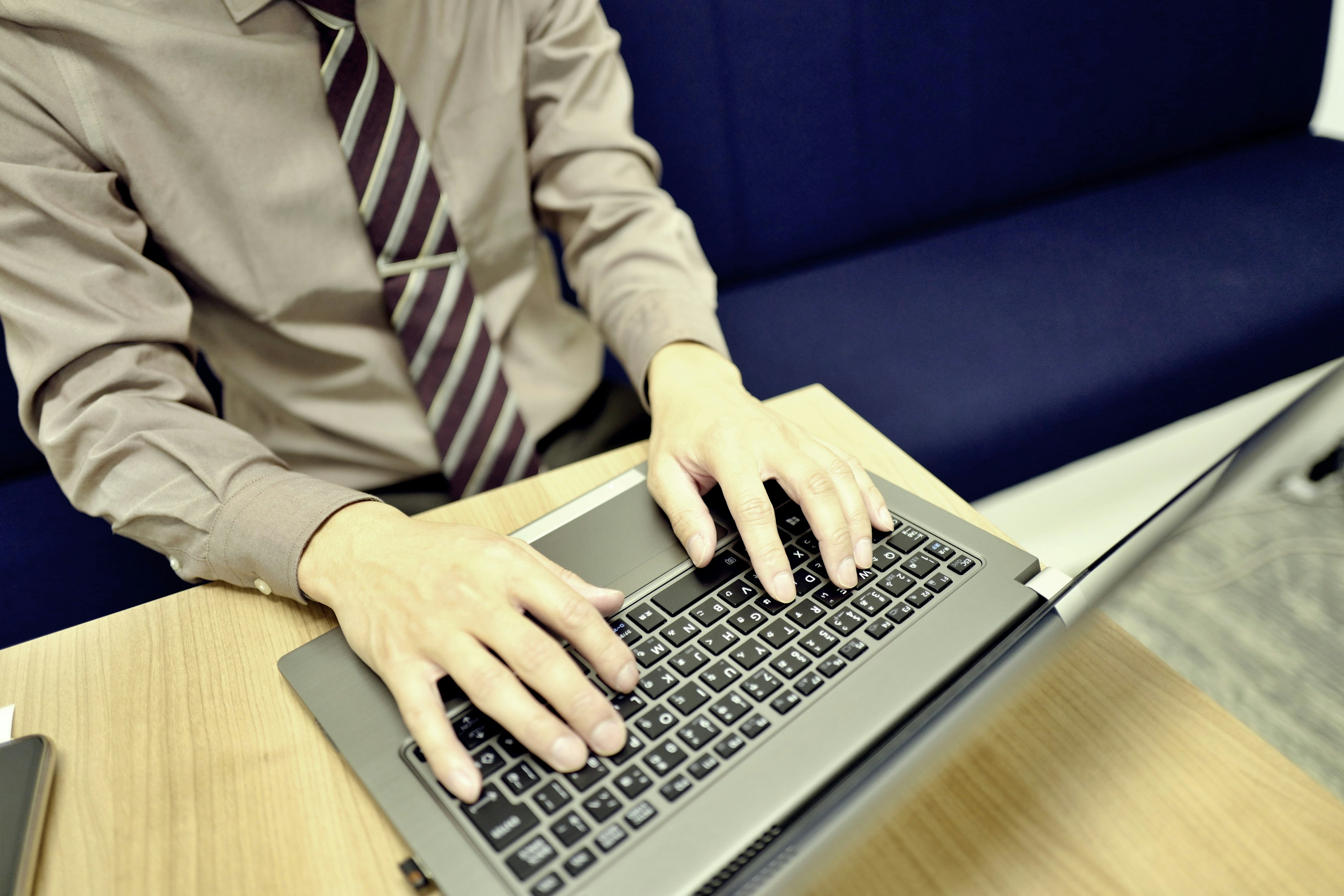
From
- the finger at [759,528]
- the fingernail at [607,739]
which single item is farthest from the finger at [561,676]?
the finger at [759,528]

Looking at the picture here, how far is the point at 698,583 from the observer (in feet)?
1.59

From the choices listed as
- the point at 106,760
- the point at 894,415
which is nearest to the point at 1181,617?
the point at 106,760

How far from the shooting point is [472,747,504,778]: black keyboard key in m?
0.39

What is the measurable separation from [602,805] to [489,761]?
0.07 meters

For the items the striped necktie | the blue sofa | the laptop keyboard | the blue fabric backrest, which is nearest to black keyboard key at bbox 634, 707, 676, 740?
the laptop keyboard

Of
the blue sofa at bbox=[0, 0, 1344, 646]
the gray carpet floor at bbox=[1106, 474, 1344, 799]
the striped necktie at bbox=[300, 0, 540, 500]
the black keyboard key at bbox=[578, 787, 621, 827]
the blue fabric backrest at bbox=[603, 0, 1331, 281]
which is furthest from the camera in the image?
the blue fabric backrest at bbox=[603, 0, 1331, 281]

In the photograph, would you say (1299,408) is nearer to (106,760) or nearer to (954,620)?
(954,620)

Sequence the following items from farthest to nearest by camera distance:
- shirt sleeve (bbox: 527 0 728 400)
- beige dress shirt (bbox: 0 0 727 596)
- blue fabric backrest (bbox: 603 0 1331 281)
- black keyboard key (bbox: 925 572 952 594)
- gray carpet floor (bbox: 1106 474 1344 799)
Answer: blue fabric backrest (bbox: 603 0 1331 281) → shirt sleeve (bbox: 527 0 728 400) → beige dress shirt (bbox: 0 0 727 596) → black keyboard key (bbox: 925 572 952 594) → gray carpet floor (bbox: 1106 474 1344 799)

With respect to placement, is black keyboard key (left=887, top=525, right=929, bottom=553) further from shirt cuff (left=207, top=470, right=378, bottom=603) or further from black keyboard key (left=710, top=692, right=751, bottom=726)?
shirt cuff (left=207, top=470, right=378, bottom=603)

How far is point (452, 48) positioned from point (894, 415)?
2.24 ft

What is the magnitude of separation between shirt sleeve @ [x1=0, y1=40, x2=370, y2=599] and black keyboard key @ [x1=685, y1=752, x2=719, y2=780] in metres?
0.30

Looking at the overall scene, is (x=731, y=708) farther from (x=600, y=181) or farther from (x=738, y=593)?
(x=600, y=181)

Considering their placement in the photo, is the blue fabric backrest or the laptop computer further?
the blue fabric backrest

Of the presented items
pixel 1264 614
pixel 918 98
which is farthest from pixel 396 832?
pixel 918 98
